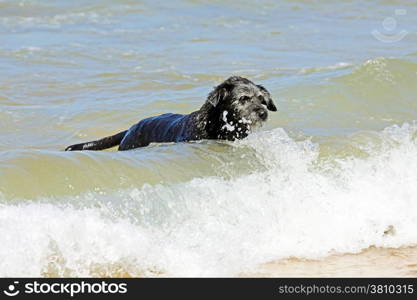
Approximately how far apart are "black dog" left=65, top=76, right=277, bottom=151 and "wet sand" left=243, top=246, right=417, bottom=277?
2.13 m

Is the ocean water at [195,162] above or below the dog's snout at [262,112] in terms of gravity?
below

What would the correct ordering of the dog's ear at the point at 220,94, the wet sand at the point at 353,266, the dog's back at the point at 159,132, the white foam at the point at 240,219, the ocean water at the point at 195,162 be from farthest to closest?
the dog's back at the point at 159,132 < the dog's ear at the point at 220,94 < the wet sand at the point at 353,266 < the ocean water at the point at 195,162 < the white foam at the point at 240,219

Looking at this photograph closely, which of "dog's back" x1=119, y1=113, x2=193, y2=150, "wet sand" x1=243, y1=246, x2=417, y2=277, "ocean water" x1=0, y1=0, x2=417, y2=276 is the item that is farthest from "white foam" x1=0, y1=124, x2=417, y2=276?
"dog's back" x1=119, y1=113, x2=193, y2=150

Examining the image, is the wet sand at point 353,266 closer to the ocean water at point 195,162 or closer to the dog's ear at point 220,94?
the ocean water at point 195,162

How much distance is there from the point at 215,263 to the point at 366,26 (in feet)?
55.0

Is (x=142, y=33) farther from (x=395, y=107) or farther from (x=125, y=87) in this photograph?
(x=395, y=107)

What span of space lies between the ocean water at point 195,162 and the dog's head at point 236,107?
16cm

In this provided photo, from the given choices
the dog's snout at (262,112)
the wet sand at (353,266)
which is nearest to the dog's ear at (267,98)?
the dog's snout at (262,112)

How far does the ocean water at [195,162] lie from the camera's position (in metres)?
6.45

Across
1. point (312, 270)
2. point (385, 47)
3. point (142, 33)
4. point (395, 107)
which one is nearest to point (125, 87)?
point (395, 107)

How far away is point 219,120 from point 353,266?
276 cm

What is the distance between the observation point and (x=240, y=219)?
7289 millimetres

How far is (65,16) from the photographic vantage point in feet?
73.5

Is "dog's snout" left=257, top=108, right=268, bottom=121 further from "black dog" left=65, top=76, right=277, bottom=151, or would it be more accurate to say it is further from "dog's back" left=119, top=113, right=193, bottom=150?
"dog's back" left=119, top=113, right=193, bottom=150
